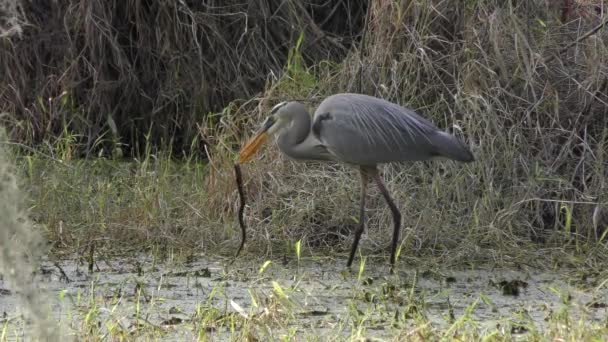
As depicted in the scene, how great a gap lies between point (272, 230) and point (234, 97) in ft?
7.37

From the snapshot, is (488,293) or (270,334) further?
(488,293)

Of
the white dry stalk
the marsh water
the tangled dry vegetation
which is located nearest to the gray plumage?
the tangled dry vegetation

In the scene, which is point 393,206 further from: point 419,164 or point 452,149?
point 419,164

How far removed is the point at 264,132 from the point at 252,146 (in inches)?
4.1

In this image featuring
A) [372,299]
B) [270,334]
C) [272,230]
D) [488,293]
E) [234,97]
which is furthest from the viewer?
[234,97]

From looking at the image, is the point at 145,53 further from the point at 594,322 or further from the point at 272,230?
the point at 594,322

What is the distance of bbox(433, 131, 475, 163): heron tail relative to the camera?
19.6ft

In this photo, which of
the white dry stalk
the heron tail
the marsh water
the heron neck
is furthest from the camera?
the heron neck

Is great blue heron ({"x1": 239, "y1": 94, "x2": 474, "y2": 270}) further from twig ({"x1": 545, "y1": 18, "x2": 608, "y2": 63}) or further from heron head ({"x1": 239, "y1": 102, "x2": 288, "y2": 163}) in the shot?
twig ({"x1": 545, "y1": 18, "x2": 608, "y2": 63})

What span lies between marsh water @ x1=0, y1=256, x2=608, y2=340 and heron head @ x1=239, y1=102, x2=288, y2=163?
1.91ft

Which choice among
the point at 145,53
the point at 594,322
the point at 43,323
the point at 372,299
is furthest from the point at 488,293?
the point at 145,53

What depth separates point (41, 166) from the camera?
7852 millimetres

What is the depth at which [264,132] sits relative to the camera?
656 centimetres

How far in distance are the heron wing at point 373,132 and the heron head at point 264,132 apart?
0.76 feet
